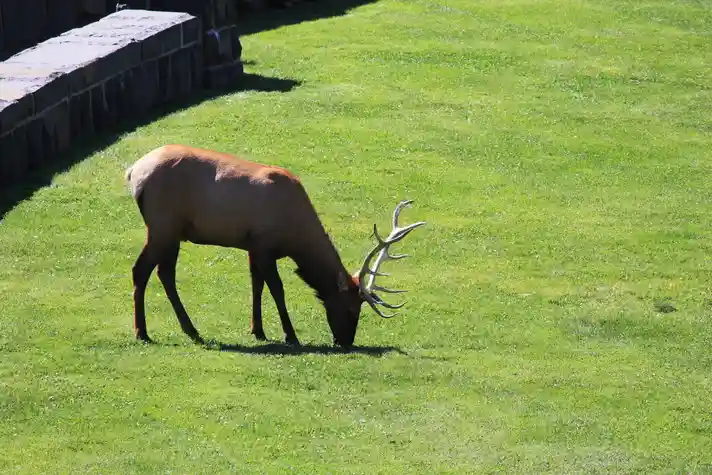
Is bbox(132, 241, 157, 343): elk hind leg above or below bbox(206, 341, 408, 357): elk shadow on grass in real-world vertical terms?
above

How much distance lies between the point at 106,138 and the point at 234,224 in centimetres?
617

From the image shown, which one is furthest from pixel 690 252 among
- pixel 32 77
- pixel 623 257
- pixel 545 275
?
pixel 32 77

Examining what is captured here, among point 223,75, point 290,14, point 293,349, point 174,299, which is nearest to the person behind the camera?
point 293,349

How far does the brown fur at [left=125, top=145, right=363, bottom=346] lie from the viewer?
458 inches

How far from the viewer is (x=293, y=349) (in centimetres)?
1176

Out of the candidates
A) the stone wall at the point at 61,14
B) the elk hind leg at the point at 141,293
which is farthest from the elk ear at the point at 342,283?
the stone wall at the point at 61,14

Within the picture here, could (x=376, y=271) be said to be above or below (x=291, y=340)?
above

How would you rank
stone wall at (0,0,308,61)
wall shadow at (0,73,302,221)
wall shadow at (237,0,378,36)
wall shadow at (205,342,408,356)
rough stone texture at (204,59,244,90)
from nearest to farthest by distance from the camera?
wall shadow at (205,342,408,356) < wall shadow at (0,73,302,221) < rough stone texture at (204,59,244,90) < stone wall at (0,0,308,61) < wall shadow at (237,0,378,36)

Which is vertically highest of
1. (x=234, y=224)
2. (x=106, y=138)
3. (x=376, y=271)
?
(x=234, y=224)

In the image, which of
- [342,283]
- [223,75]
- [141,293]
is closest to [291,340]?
[342,283]

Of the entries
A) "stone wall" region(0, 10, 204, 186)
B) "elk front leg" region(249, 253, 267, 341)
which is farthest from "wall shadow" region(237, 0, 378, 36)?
"elk front leg" region(249, 253, 267, 341)

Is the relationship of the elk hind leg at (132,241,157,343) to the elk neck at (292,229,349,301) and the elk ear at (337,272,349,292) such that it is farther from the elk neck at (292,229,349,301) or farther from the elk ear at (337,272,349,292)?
the elk ear at (337,272,349,292)

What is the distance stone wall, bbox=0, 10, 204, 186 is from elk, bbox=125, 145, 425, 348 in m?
4.01

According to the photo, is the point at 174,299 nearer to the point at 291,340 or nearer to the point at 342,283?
the point at 291,340
